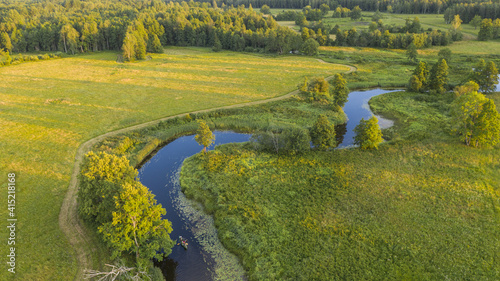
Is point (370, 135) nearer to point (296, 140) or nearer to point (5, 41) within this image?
point (296, 140)

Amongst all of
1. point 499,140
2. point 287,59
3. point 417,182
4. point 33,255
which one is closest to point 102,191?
point 33,255

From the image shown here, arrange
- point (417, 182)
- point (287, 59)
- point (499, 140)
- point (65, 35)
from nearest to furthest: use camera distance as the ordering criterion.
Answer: point (417, 182)
point (499, 140)
point (287, 59)
point (65, 35)

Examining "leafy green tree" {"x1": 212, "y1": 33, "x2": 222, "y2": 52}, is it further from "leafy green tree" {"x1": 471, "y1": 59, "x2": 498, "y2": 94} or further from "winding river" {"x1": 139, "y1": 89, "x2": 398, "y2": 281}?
"leafy green tree" {"x1": 471, "y1": 59, "x2": 498, "y2": 94}

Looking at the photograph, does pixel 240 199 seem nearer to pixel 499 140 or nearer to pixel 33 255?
pixel 33 255

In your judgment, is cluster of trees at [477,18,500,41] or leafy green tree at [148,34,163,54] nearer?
cluster of trees at [477,18,500,41]

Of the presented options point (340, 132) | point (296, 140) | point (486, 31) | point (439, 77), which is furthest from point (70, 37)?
point (486, 31)

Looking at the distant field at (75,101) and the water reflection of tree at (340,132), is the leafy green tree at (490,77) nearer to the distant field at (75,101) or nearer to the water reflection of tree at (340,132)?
the distant field at (75,101)

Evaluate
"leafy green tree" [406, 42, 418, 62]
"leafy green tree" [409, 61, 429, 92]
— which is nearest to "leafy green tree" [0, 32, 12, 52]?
"leafy green tree" [409, 61, 429, 92]
